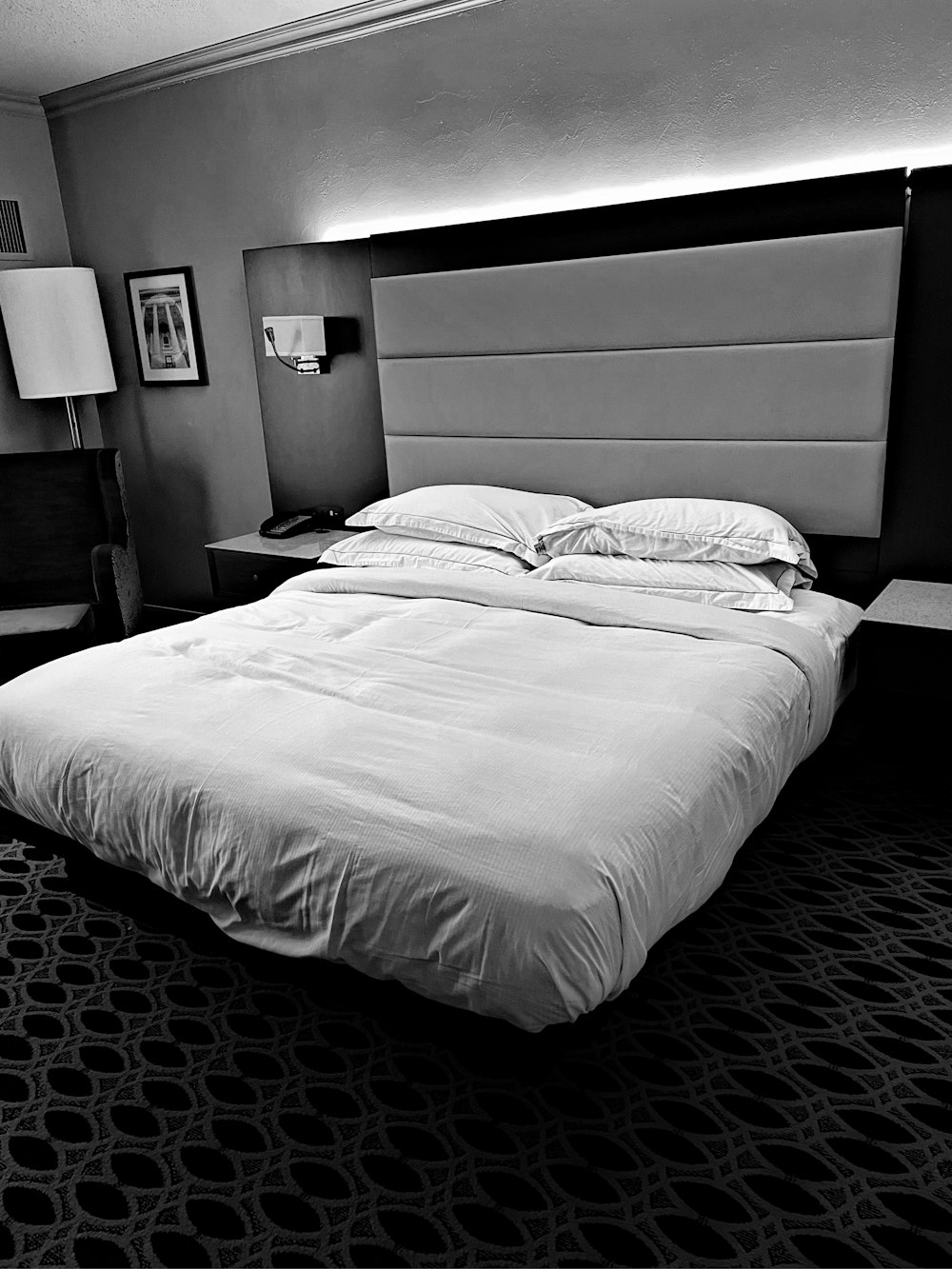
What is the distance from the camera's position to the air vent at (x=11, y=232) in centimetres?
421

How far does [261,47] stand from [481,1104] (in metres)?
3.64

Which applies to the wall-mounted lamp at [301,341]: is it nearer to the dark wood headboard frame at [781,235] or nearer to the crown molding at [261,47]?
the dark wood headboard frame at [781,235]

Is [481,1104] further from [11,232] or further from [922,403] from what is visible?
[11,232]

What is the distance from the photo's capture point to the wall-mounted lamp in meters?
3.62

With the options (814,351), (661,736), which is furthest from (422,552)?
(661,736)

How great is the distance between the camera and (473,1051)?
1.52 meters

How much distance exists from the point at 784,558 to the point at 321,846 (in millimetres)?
1584

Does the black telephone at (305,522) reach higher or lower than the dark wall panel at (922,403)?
lower

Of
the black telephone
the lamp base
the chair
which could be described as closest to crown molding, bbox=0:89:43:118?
the lamp base

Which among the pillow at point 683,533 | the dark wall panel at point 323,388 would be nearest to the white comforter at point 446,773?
the pillow at point 683,533

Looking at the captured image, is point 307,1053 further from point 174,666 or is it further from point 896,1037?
point 896,1037

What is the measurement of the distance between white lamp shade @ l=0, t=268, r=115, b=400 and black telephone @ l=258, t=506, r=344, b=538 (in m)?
1.12

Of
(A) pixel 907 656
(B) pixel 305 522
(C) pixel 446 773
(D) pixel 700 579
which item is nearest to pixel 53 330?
(B) pixel 305 522

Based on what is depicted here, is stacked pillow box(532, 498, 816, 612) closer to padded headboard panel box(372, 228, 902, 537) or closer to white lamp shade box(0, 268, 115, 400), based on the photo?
padded headboard panel box(372, 228, 902, 537)
